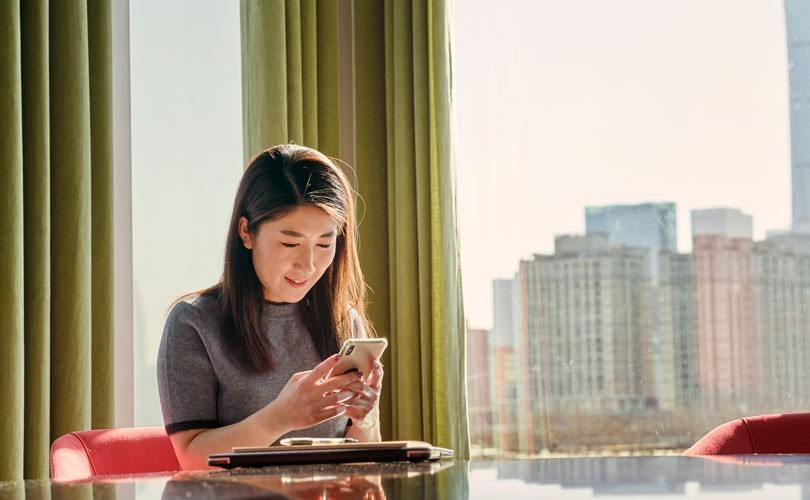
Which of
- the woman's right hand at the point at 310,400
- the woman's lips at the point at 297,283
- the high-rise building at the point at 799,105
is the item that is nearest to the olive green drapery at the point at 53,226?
the woman's lips at the point at 297,283

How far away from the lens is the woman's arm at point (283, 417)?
177 cm

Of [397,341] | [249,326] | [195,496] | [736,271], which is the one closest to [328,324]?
[249,326]

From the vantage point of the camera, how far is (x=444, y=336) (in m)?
3.44

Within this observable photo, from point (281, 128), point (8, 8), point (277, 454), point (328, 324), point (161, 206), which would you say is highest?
point (8, 8)

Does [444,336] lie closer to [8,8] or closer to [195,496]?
[8,8]

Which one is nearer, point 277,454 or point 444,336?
point 277,454

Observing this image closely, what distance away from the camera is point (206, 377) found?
1.99m

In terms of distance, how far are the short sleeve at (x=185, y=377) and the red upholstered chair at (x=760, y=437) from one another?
0.98 metres

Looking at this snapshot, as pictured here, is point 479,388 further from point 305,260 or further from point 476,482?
point 476,482

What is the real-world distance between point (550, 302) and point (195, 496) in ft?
8.47

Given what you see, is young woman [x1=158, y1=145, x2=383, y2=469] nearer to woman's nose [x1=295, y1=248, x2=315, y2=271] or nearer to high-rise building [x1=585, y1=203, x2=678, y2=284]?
woman's nose [x1=295, y1=248, x2=315, y2=271]

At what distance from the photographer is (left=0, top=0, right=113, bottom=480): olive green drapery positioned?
103 inches

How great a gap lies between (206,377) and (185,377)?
44 mm

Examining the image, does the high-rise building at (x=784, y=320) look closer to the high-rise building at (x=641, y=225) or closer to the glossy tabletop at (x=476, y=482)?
the high-rise building at (x=641, y=225)
